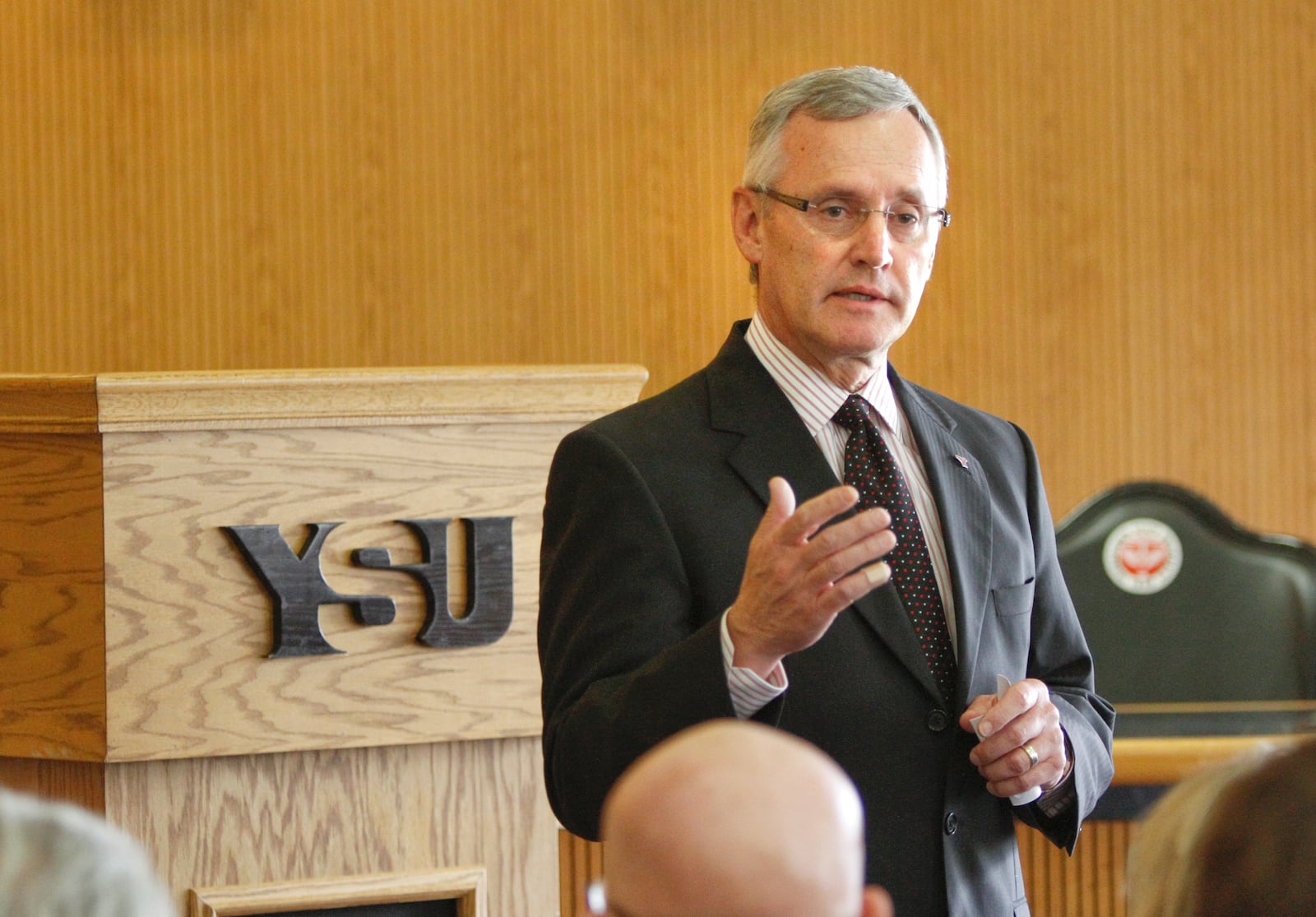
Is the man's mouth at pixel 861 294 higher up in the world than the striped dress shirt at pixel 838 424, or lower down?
higher up

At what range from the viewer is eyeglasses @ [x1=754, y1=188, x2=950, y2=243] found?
1.64 m

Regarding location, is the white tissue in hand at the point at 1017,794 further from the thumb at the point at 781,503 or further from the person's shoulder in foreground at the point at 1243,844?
the person's shoulder in foreground at the point at 1243,844

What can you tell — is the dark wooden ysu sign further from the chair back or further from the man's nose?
the chair back

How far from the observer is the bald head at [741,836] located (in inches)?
25.1

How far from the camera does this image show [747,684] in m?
1.34

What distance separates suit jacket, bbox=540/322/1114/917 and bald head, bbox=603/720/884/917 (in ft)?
2.31

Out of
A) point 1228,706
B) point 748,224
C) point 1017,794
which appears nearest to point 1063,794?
point 1017,794

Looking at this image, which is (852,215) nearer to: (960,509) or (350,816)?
(960,509)

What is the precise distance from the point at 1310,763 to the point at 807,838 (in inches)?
9.4

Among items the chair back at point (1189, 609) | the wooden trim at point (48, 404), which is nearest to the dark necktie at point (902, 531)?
the wooden trim at point (48, 404)

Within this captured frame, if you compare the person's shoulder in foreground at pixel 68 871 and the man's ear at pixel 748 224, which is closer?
the person's shoulder in foreground at pixel 68 871

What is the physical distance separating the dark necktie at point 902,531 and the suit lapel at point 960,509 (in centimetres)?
2

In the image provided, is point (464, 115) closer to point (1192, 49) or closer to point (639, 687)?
point (1192, 49)

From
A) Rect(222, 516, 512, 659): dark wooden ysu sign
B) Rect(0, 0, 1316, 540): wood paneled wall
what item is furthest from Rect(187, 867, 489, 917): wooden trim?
Rect(0, 0, 1316, 540): wood paneled wall
